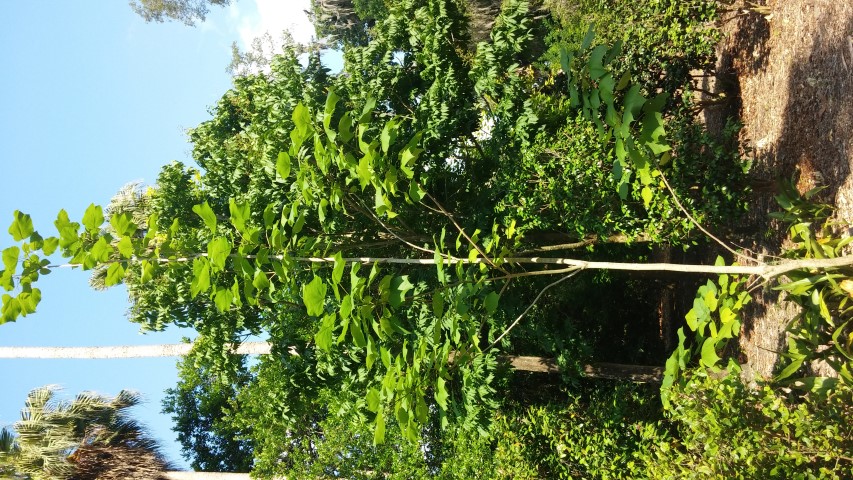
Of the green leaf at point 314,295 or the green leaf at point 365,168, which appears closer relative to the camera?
the green leaf at point 314,295

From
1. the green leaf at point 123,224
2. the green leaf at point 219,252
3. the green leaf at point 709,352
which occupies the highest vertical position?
the green leaf at point 123,224

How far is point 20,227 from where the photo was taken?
3588mm

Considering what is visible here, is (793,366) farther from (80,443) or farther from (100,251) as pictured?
(80,443)

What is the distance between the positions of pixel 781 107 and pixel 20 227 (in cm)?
915

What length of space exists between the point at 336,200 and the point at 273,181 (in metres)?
4.57

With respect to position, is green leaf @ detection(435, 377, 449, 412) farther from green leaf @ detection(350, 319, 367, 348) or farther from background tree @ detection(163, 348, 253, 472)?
background tree @ detection(163, 348, 253, 472)

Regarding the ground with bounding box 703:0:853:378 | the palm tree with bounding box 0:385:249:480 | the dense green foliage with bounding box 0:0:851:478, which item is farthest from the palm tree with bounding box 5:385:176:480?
the ground with bounding box 703:0:853:378

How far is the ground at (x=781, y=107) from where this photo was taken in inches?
291

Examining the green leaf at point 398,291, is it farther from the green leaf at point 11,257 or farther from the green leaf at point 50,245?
the green leaf at point 11,257

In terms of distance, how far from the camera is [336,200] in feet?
14.7

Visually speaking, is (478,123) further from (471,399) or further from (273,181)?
(471,399)

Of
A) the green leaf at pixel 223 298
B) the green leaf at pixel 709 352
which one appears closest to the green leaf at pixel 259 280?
the green leaf at pixel 223 298

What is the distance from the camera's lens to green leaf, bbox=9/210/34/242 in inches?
140

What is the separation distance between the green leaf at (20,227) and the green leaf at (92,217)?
293 mm
